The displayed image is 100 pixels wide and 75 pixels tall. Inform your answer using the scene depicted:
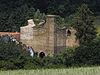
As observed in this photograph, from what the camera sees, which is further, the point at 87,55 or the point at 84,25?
the point at 84,25

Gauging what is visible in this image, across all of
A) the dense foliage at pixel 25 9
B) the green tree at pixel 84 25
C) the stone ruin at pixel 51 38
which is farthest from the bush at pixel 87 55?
the dense foliage at pixel 25 9

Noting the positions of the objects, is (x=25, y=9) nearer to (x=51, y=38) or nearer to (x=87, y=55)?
(x=51, y=38)

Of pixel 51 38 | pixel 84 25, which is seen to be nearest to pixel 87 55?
pixel 84 25

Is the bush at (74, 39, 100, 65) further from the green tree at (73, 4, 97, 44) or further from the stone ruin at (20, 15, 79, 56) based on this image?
the stone ruin at (20, 15, 79, 56)

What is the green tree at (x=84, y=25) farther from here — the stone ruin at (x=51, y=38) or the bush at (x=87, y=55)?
the bush at (x=87, y=55)

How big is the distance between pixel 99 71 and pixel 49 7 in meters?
36.8

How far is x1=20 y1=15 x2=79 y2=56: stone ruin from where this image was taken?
1517 inches

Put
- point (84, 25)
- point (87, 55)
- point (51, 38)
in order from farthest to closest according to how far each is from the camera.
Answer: point (51, 38), point (84, 25), point (87, 55)

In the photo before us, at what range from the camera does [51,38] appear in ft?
127

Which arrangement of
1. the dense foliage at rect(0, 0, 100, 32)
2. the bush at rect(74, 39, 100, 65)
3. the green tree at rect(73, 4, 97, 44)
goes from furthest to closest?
the dense foliage at rect(0, 0, 100, 32) → the green tree at rect(73, 4, 97, 44) → the bush at rect(74, 39, 100, 65)

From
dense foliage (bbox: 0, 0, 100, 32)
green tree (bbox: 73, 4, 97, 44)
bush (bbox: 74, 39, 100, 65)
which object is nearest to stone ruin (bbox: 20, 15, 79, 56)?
green tree (bbox: 73, 4, 97, 44)

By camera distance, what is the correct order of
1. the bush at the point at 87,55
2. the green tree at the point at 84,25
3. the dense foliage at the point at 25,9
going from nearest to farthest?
the bush at the point at 87,55 → the green tree at the point at 84,25 → the dense foliage at the point at 25,9

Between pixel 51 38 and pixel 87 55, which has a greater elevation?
pixel 51 38

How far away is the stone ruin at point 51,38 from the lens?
1517 inches
